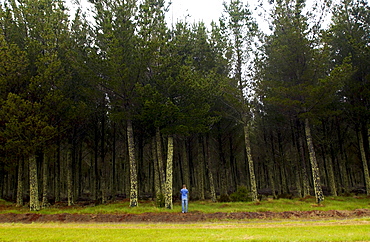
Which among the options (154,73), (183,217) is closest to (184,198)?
(183,217)

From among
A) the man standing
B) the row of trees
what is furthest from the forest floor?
the row of trees

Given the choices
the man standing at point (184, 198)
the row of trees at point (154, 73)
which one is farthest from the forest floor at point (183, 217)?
the row of trees at point (154, 73)

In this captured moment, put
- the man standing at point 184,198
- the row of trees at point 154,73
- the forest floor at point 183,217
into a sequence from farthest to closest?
the row of trees at point 154,73 < the man standing at point 184,198 < the forest floor at point 183,217

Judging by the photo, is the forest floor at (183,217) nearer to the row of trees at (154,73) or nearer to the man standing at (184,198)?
the man standing at (184,198)

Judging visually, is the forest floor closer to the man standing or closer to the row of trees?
the man standing

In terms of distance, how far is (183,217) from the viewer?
644 inches

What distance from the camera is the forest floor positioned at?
616 inches

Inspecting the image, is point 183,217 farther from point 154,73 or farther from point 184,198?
point 154,73

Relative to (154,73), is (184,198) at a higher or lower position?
lower

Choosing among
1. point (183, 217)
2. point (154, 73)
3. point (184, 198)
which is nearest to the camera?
point (183, 217)

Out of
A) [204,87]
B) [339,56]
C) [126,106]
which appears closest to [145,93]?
[126,106]

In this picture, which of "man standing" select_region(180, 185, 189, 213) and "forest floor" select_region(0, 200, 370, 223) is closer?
"forest floor" select_region(0, 200, 370, 223)

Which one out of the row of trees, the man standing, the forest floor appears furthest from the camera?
the row of trees

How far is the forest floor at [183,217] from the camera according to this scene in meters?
15.7
